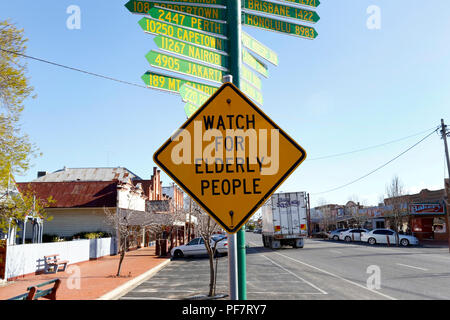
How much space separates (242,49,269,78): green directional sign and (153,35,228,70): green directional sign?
0.36m

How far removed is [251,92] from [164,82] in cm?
98

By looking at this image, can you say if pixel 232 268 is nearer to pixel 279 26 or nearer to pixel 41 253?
pixel 279 26

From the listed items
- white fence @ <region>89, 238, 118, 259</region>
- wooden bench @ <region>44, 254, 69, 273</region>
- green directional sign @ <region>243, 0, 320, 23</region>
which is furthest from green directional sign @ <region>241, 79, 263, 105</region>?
white fence @ <region>89, 238, 118, 259</region>

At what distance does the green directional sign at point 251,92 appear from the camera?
358 centimetres

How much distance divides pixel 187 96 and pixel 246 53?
0.99 m

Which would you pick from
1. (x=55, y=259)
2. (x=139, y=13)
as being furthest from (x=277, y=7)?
(x=55, y=259)

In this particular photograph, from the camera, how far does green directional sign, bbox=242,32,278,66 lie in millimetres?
3760

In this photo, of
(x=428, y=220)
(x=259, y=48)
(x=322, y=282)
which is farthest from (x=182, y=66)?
(x=428, y=220)

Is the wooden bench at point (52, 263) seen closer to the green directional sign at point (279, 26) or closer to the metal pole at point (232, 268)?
the green directional sign at point (279, 26)

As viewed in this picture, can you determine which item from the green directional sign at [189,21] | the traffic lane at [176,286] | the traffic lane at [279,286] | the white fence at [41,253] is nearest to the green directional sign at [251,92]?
the green directional sign at [189,21]

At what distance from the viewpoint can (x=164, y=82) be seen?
11.2 ft

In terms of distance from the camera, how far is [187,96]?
3.25m

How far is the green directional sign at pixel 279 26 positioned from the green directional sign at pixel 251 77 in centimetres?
52
